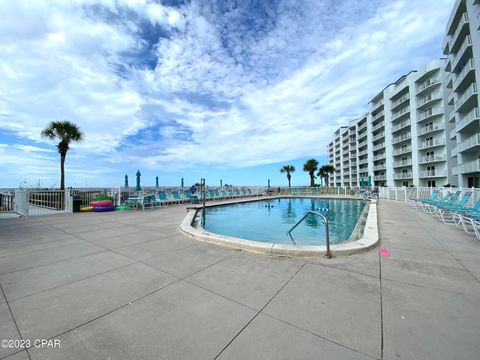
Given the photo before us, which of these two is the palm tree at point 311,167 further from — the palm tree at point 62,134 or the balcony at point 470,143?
the palm tree at point 62,134

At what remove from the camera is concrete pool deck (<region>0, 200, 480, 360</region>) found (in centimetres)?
170

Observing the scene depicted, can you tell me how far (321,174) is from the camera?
59406 mm

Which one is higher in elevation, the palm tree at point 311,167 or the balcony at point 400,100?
the balcony at point 400,100

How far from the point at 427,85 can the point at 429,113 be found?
435 centimetres

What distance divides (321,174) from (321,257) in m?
60.3

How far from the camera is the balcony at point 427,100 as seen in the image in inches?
1176

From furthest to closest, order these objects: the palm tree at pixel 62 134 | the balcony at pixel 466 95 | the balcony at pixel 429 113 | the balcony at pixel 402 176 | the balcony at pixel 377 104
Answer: the balcony at pixel 377 104, the balcony at pixel 402 176, the balcony at pixel 429 113, the balcony at pixel 466 95, the palm tree at pixel 62 134

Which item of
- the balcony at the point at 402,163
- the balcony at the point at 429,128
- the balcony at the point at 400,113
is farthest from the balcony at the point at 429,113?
the balcony at the point at 402,163

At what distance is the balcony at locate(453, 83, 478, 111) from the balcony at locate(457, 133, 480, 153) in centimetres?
384

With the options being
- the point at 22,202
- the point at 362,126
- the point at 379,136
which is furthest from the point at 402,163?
the point at 22,202

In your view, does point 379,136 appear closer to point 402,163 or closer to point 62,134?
point 402,163

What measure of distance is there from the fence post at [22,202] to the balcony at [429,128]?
45822 mm

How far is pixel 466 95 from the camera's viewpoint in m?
20.0

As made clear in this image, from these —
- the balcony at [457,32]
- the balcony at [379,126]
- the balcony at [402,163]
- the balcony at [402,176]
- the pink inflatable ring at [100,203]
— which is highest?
the balcony at [457,32]
